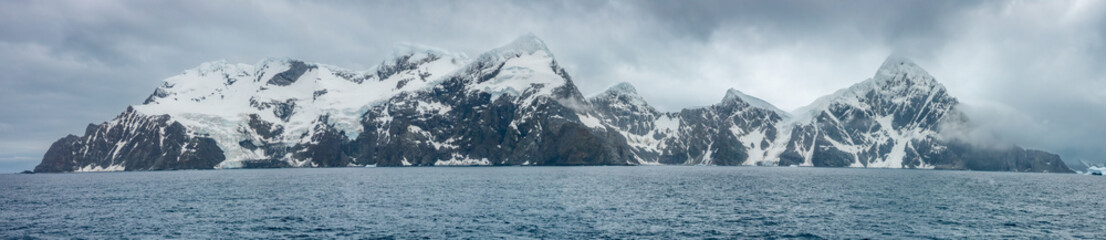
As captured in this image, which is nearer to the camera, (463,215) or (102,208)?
(463,215)

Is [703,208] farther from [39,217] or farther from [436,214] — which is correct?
[39,217]

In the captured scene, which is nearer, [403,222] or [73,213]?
[403,222]

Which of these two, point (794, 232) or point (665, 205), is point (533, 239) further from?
point (665, 205)

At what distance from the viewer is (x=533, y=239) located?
6131 centimetres

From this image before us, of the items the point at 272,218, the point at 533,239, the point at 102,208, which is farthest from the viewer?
the point at 102,208

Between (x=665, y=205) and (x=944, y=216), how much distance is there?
32989 millimetres

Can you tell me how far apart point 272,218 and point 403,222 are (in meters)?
16.8

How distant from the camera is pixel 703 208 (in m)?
87.1

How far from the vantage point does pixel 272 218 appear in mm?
77688

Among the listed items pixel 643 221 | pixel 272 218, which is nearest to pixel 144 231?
pixel 272 218

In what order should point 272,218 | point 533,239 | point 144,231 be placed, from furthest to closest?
point 272,218 < point 144,231 < point 533,239

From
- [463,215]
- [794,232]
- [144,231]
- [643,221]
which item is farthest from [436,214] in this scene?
[794,232]

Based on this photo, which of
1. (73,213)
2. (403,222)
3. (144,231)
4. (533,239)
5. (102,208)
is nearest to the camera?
(533,239)

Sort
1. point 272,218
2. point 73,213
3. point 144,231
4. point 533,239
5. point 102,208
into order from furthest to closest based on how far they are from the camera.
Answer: point 102,208 → point 73,213 → point 272,218 → point 144,231 → point 533,239
